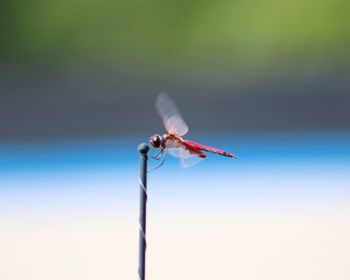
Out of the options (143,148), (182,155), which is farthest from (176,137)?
(143,148)

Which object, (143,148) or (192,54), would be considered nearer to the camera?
(143,148)

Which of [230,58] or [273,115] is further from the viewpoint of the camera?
[230,58]

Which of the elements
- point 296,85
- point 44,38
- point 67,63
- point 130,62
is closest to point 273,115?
point 296,85

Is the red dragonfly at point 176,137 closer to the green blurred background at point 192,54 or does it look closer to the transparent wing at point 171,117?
the transparent wing at point 171,117

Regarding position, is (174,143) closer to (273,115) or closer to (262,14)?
(273,115)

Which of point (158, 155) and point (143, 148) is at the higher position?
point (158, 155)

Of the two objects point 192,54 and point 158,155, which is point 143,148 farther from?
point 192,54
